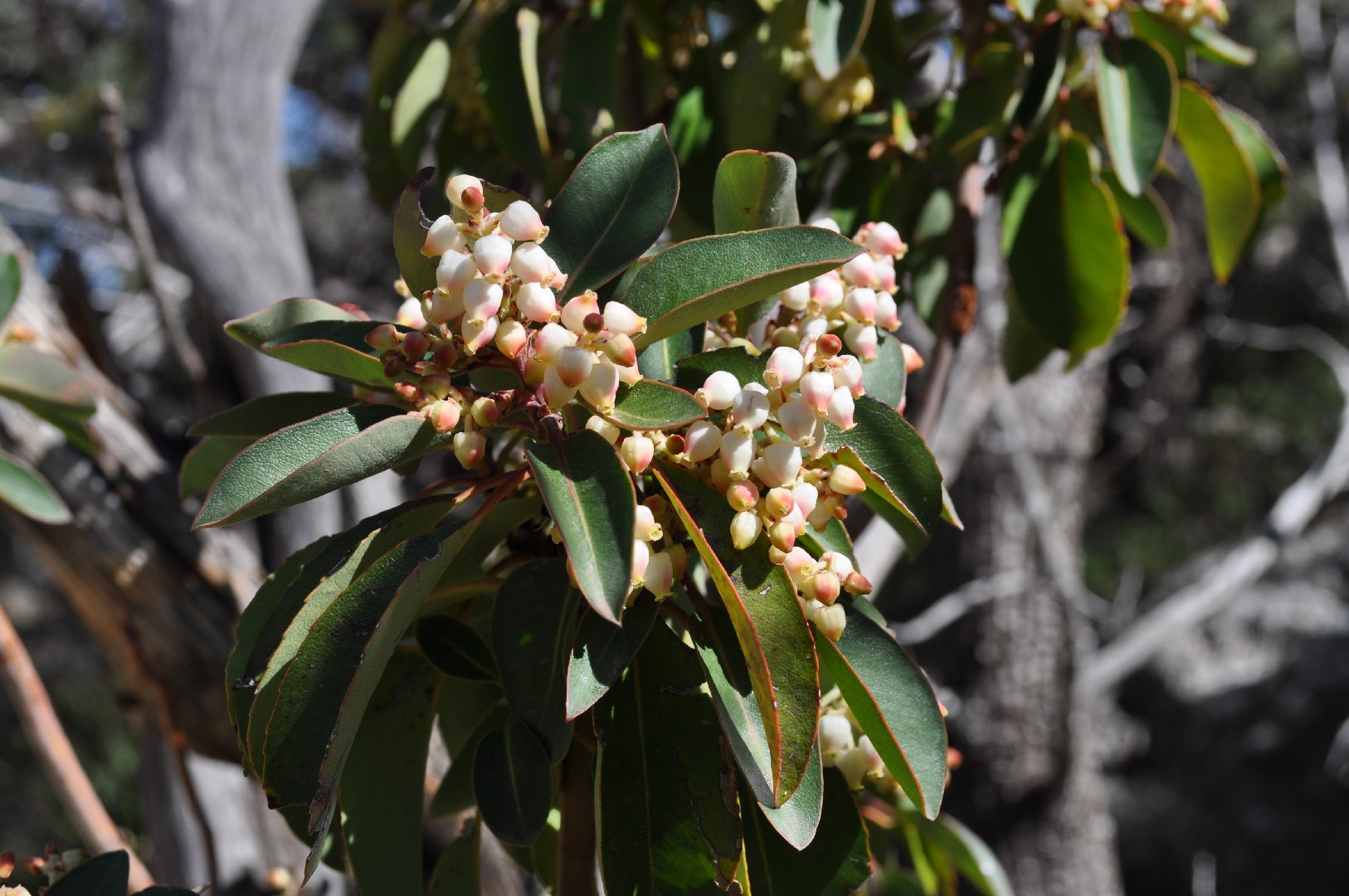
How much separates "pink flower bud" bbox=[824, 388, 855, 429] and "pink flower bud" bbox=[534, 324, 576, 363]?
0.46 ft

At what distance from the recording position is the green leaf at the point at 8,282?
1.08 meters

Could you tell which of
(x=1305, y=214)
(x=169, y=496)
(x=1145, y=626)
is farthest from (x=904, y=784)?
(x=1305, y=214)

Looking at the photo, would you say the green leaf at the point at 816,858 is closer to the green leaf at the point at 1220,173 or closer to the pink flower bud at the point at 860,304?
the pink flower bud at the point at 860,304

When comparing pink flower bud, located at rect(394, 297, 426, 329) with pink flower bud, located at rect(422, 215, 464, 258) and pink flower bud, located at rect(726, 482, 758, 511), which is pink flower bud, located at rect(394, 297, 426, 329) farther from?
pink flower bud, located at rect(726, 482, 758, 511)

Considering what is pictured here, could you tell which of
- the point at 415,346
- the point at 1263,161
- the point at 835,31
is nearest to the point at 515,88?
the point at 835,31

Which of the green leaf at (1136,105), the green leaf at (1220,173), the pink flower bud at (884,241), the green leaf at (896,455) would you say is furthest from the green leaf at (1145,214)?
the green leaf at (896,455)

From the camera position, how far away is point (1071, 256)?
1.01 metres

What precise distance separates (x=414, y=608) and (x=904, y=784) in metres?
0.29

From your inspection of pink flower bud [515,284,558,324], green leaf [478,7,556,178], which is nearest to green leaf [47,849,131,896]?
pink flower bud [515,284,558,324]

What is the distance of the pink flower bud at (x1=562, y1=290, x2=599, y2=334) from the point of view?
0.54 metres

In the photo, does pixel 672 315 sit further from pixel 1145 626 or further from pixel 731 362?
pixel 1145 626

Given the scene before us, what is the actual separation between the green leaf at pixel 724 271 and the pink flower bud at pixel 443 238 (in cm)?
10

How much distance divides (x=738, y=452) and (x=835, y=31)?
51 cm

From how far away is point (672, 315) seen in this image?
0.59 m
